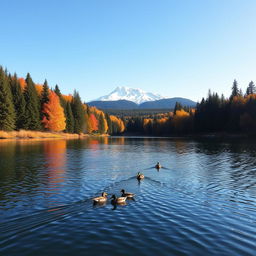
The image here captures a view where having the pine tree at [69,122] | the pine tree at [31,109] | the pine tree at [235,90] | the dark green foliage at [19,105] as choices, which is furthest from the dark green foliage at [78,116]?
the pine tree at [235,90]

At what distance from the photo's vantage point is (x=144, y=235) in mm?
12016

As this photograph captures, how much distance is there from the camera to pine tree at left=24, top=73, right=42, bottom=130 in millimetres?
91000

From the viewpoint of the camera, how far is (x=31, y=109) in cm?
9300

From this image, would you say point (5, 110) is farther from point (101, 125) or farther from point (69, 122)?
point (101, 125)

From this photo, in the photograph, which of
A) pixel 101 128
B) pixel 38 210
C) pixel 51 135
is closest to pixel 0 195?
pixel 38 210

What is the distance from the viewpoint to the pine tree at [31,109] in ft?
299

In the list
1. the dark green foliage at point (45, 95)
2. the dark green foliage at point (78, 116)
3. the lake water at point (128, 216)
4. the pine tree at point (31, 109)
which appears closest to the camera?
the lake water at point (128, 216)

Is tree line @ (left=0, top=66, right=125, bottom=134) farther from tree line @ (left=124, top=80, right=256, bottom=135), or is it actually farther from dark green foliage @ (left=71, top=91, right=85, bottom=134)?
tree line @ (left=124, top=80, right=256, bottom=135)

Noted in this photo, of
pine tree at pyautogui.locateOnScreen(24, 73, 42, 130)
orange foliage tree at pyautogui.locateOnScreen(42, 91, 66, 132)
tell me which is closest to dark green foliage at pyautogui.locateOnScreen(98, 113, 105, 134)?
orange foliage tree at pyautogui.locateOnScreen(42, 91, 66, 132)

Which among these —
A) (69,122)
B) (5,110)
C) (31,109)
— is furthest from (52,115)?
(5,110)

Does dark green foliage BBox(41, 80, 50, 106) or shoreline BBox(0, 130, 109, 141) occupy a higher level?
dark green foliage BBox(41, 80, 50, 106)

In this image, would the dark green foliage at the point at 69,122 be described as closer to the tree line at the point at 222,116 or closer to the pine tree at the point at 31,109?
the pine tree at the point at 31,109

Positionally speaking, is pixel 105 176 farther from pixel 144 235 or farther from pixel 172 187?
pixel 144 235

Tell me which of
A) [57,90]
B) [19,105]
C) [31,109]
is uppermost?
[57,90]
